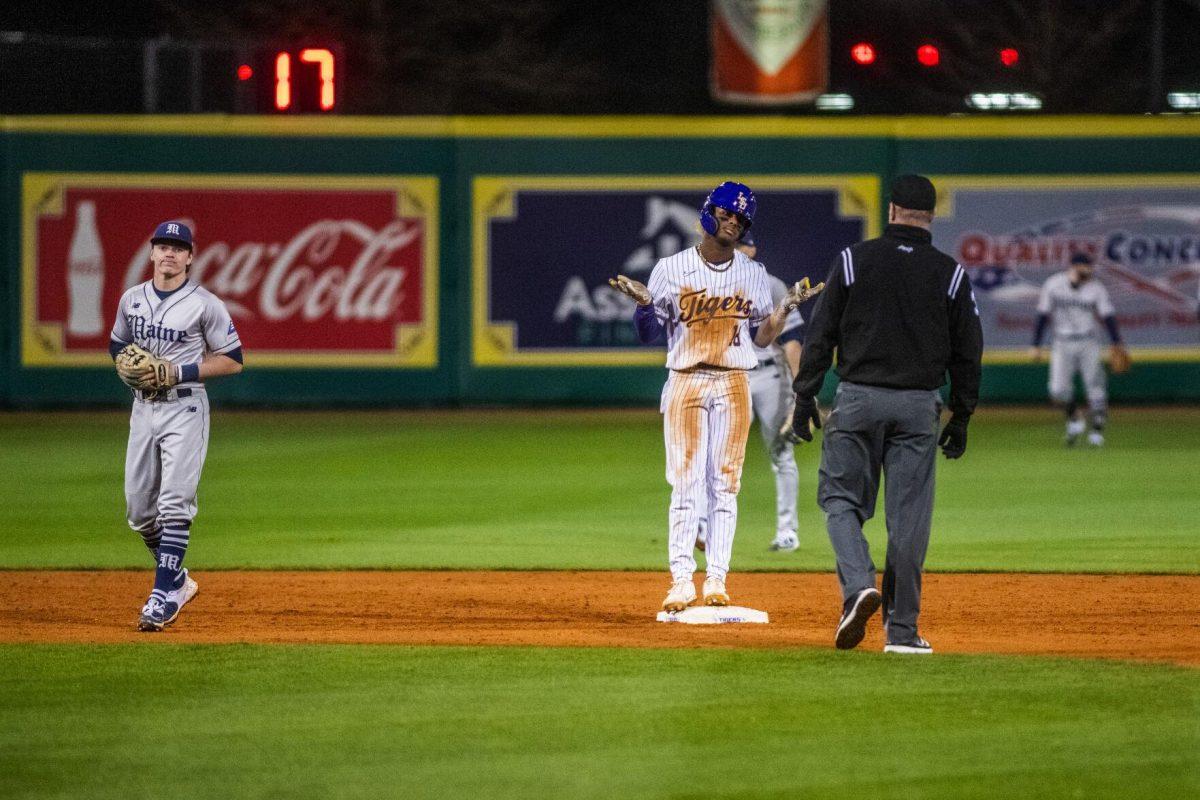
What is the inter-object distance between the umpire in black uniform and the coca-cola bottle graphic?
16.4 m

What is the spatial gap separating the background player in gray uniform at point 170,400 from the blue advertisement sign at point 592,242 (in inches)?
555

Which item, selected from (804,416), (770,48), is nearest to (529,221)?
(770,48)

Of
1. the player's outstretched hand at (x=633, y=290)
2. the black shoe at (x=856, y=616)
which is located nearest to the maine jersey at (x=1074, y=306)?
the player's outstretched hand at (x=633, y=290)

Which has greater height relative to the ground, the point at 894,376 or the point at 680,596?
the point at 894,376

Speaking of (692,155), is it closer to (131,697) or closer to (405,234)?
(405,234)

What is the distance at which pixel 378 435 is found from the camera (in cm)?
2047

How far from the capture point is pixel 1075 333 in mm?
19438

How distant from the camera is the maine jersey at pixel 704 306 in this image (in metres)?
8.80

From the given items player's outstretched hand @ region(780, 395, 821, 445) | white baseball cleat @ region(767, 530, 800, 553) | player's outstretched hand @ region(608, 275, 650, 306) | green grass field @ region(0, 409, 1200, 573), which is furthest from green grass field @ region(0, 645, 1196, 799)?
white baseball cleat @ region(767, 530, 800, 553)

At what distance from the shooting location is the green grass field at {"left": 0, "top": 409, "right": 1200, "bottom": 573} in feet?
39.8

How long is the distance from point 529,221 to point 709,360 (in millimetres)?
14557

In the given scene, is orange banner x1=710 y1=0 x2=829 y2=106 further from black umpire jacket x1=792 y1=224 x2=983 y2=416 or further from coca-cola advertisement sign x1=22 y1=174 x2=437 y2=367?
black umpire jacket x1=792 y1=224 x2=983 y2=416

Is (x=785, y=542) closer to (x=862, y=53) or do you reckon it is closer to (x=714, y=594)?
(x=714, y=594)

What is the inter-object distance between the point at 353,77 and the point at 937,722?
25862 mm
